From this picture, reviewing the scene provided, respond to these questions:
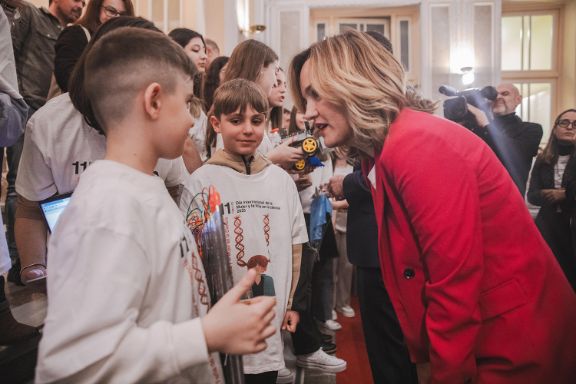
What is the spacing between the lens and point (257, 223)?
169cm

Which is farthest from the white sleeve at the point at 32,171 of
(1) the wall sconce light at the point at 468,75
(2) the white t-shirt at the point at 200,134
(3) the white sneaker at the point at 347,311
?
(1) the wall sconce light at the point at 468,75

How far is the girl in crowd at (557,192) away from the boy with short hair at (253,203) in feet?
7.13

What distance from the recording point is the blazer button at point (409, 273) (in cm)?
117

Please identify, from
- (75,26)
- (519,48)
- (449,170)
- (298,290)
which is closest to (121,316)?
(449,170)

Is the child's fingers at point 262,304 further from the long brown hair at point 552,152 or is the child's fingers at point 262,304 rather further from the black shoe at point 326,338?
the long brown hair at point 552,152

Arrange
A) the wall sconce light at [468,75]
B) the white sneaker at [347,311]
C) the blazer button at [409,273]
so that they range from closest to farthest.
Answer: the blazer button at [409,273] < the white sneaker at [347,311] < the wall sconce light at [468,75]

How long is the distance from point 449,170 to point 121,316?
29.3 inches

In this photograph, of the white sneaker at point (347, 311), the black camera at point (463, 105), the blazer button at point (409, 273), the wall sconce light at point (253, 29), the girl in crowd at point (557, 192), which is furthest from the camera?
the wall sconce light at point (253, 29)

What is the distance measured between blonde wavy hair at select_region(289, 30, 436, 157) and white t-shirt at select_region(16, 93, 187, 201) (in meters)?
0.71

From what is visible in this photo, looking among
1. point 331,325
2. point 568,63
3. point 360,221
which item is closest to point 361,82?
point 360,221

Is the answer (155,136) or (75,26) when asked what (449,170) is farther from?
(75,26)

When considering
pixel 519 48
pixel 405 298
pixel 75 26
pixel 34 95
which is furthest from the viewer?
pixel 519 48

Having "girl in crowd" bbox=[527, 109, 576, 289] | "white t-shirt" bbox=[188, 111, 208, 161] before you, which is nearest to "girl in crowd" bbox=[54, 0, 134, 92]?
"white t-shirt" bbox=[188, 111, 208, 161]

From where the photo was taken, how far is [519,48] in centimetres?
797
